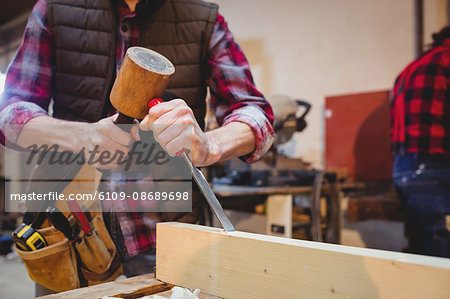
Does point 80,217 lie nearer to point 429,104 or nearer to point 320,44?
point 429,104

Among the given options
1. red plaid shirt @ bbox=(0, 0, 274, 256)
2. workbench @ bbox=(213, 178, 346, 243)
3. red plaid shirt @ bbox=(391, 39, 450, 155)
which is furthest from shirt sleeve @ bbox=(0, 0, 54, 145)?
red plaid shirt @ bbox=(391, 39, 450, 155)

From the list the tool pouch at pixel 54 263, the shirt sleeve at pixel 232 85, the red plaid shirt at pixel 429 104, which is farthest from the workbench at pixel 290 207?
the tool pouch at pixel 54 263

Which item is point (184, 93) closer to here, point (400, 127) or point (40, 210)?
point (40, 210)

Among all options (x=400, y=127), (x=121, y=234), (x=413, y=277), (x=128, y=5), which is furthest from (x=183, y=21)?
(x=400, y=127)

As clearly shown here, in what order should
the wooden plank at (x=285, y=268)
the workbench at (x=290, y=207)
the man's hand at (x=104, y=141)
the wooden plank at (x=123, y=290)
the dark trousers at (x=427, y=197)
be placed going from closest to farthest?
the wooden plank at (x=285, y=268)
the wooden plank at (x=123, y=290)
the man's hand at (x=104, y=141)
the dark trousers at (x=427, y=197)
the workbench at (x=290, y=207)

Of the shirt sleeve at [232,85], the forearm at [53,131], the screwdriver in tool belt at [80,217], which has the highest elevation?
the shirt sleeve at [232,85]

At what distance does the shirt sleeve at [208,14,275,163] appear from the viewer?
36.8 inches

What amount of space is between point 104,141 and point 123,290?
0.31m

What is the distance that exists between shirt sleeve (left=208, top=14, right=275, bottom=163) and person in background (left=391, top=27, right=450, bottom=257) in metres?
1.36

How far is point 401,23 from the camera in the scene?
3113 mm

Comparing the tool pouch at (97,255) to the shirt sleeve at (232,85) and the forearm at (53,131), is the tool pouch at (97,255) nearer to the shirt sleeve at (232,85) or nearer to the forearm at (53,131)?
the forearm at (53,131)

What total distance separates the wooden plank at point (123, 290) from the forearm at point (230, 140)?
279mm

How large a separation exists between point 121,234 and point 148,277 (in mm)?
198

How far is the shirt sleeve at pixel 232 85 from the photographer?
93 cm
